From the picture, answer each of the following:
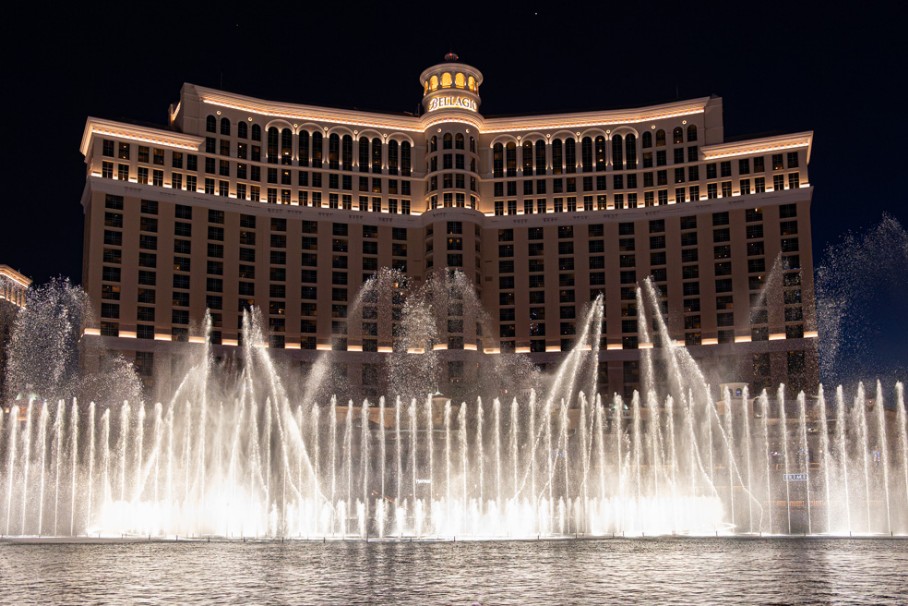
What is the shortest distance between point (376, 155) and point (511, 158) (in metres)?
16.0

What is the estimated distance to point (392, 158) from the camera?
121188 millimetres

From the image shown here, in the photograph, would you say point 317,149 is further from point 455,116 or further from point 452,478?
A: point 452,478

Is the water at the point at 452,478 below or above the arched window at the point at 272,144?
below

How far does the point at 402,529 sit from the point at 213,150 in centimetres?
7063

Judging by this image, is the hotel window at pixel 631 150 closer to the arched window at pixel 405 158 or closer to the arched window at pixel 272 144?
the arched window at pixel 405 158

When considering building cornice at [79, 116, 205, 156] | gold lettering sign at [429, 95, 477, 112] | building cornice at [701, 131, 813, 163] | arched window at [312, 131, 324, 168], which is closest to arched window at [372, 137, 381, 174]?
arched window at [312, 131, 324, 168]

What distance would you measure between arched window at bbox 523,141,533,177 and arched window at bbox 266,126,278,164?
2891 cm

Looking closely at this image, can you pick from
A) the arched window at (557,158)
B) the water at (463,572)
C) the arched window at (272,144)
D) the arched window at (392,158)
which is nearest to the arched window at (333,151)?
the arched window at (392,158)

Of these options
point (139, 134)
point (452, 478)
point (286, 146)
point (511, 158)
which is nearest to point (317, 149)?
point (286, 146)

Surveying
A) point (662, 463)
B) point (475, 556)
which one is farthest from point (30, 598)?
point (662, 463)

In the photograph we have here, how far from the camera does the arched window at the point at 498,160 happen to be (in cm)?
12188

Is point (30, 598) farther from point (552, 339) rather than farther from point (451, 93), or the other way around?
point (451, 93)

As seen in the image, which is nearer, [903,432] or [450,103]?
[903,432]

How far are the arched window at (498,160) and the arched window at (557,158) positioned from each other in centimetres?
608
